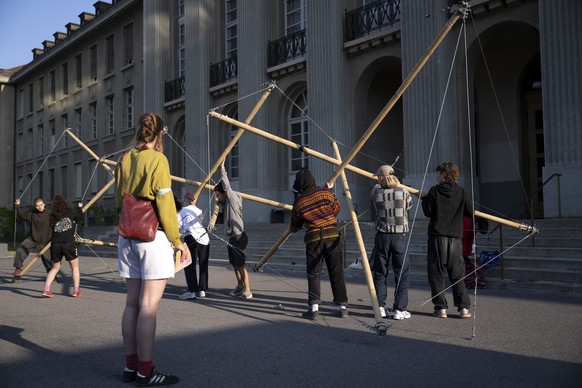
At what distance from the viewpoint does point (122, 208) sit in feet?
15.0

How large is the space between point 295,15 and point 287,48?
4.63ft

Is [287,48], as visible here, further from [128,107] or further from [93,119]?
[93,119]

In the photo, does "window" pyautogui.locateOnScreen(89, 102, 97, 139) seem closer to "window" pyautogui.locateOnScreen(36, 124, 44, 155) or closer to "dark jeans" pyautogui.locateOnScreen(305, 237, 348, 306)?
"window" pyautogui.locateOnScreen(36, 124, 44, 155)

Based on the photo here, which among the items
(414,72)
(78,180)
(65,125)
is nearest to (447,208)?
(414,72)

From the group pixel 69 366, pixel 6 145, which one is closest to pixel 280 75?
pixel 69 366

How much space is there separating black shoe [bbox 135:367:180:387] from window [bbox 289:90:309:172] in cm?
1697

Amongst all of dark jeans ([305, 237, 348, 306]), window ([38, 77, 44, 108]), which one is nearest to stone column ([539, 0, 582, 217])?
dark jeans ([305, 237, 348, 306])

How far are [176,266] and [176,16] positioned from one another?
978 inches

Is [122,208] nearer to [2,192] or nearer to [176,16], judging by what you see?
[176,16]

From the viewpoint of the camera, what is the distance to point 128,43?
31406 millimetres

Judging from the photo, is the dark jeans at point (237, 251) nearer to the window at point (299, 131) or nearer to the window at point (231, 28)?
the window at point (299, 131)

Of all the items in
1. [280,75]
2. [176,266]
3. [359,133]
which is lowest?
[176,266]

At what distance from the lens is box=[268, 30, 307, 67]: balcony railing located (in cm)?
2050

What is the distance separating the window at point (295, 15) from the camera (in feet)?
68.9
